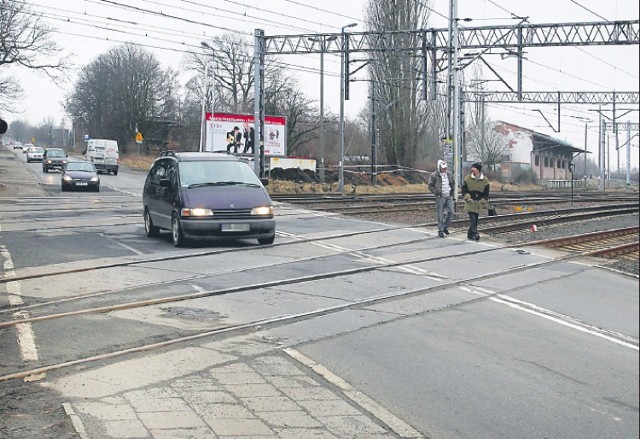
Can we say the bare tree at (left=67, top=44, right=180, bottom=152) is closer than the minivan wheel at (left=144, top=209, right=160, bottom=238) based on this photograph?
No

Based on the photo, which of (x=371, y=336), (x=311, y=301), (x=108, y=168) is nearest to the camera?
(x=371, y=336)

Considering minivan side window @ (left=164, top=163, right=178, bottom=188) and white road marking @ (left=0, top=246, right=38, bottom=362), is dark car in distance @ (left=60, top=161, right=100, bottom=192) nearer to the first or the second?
minivan side window @ (left=164, top=163, right=178, bottom=188)

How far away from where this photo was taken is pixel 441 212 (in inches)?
731

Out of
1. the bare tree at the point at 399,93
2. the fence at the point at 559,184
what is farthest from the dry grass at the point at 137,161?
the fence at the point at 559,184

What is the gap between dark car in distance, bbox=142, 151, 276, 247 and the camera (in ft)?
50.0

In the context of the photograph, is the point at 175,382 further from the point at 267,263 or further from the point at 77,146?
the point at 77,146

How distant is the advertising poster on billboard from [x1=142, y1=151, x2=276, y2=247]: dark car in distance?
30.2 meters

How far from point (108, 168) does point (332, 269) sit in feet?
153

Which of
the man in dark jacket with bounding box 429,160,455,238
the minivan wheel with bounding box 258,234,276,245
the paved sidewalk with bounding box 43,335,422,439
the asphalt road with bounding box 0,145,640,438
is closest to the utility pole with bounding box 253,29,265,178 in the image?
the man in dark jacket with bounding box 429,160,455,238

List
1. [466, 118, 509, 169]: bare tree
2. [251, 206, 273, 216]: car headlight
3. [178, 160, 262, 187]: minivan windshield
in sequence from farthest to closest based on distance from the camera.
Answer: [466, 118, 509, 169]: bare tree → [178, 160, 262, 187]: minivan windshield → [251, 206, 273, 216]: car headlight

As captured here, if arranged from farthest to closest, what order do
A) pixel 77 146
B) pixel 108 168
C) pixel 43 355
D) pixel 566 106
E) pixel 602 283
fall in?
1. pixel 77 146
2. pixel 566 106
3. pixel 108 168
4. pixel 602 283
5. pixel 43 355

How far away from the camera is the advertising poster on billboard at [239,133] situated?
47.3m

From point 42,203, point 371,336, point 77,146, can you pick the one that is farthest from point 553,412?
point 77,146

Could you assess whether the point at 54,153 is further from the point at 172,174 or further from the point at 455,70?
the point at 172,174
